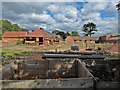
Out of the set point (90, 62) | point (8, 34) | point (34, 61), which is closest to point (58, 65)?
point (34, 61)

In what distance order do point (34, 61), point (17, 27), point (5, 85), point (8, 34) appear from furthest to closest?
point (17, 27), point (8, 34), point (34, 61), point (5, 85)

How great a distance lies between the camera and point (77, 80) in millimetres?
1641

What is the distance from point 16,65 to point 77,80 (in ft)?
9.35

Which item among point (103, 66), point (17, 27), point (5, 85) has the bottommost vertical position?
point (103, 66)

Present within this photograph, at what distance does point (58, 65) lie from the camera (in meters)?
3.64

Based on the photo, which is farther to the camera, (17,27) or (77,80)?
(17,27)

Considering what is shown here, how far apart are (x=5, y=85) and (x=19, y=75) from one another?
215 centimetres

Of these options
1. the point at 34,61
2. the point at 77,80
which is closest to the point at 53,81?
the point at 77,80

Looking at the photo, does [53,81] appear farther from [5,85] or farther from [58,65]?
[58,65]

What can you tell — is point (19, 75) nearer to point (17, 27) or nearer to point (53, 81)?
point (53, 81)

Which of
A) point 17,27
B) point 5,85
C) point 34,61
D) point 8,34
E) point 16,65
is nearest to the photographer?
point 5,85

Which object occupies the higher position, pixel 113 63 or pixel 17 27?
pixel 17 27

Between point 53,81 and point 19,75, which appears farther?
point 19,75

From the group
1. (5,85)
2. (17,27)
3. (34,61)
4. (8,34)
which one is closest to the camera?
(5,85)
